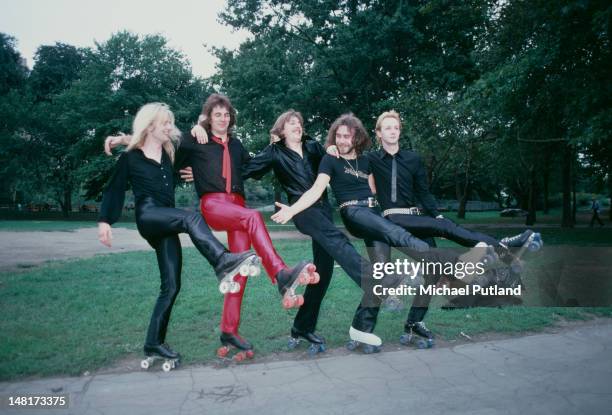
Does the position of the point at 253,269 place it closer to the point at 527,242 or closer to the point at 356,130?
the point at 356,130

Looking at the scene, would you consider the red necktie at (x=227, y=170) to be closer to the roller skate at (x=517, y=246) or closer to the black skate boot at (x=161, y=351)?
the black skate boot at (x=161, y=351)

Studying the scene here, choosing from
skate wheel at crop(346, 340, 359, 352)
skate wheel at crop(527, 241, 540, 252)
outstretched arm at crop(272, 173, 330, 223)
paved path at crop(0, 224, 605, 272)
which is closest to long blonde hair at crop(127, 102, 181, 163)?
outstretched arm at crop(272, 173, 330, 223)

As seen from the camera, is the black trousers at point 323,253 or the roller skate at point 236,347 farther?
the roller skate at point 236,347

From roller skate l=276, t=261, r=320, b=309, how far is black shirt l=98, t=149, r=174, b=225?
150 centimetres

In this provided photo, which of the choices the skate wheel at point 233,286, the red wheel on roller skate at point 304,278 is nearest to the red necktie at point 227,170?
the skate wheel at point 233,286

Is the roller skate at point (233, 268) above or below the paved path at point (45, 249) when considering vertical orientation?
above

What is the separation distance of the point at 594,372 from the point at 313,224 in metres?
2.88

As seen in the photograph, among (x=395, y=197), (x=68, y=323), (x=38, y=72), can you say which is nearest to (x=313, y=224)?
(x=395, y=197)

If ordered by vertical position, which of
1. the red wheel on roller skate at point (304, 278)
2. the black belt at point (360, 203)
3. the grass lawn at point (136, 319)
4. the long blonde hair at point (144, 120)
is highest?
the long blonde hair at point (144, 120)

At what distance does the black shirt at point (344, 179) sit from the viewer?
4586 mm

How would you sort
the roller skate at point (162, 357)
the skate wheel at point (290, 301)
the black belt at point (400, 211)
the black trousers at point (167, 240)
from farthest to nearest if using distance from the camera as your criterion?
the black belt at point (400, 211)
the roller skate at point (162, 357)
the black trousers at point (167, 240)
the skate wheel at point (290, 301)

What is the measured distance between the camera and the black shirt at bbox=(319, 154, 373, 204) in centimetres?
459

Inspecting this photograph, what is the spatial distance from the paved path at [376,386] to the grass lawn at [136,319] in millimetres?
469

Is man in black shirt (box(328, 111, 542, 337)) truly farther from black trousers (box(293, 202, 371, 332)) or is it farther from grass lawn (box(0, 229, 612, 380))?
grass lawn (box(0, 229, 612, 380))
